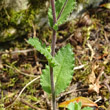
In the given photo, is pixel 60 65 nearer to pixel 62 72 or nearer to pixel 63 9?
pixel 62 72

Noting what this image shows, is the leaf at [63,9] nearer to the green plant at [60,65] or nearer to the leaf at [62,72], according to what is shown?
the green plant at [60,65]

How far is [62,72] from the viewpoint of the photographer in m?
1.49

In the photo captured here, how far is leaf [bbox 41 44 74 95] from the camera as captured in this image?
1.42 meters

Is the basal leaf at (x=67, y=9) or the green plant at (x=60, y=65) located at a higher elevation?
the basal leaf at (x=67, y=9)

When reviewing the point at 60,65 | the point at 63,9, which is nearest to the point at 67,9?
the point at 63,9

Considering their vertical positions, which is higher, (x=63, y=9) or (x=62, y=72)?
(x=63, y=9)

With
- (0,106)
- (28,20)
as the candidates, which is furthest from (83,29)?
(0,106)

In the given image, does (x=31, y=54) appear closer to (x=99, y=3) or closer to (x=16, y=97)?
(x=16, y=97)

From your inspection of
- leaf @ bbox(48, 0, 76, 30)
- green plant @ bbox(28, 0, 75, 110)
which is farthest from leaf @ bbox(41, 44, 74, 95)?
leaf @ bbox(48, 0, 76, 30)

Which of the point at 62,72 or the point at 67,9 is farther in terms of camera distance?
the point at 62,72

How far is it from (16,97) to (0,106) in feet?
0.52

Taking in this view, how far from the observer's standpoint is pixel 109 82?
171 centimetres

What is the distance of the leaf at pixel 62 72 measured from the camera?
1.42 m

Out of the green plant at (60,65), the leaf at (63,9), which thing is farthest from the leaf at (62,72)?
the leaf at (63,9)
